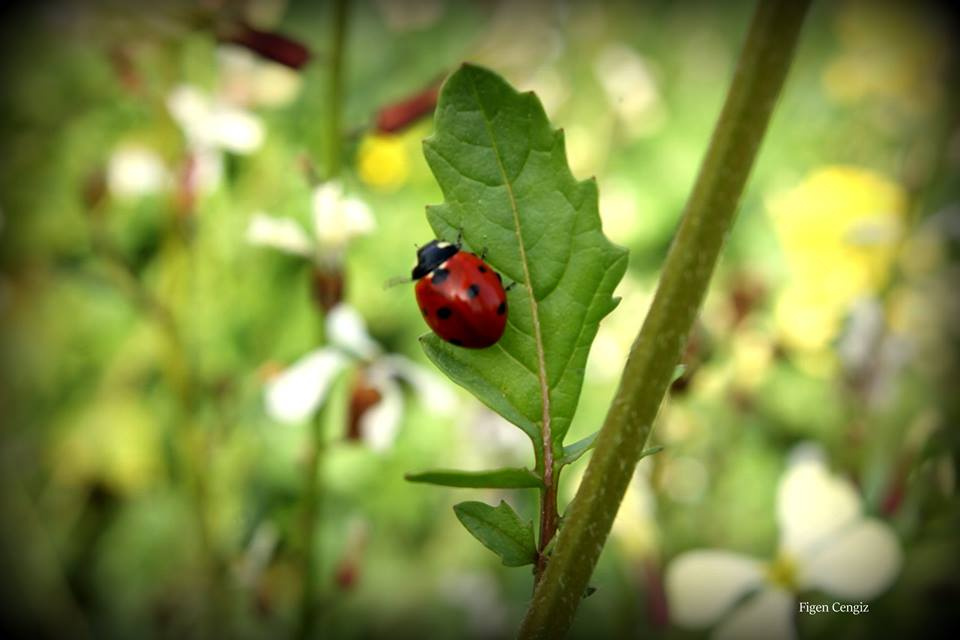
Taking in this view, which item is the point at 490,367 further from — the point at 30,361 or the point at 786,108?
the point at 786,108

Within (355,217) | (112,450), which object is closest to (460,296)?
(355,217)

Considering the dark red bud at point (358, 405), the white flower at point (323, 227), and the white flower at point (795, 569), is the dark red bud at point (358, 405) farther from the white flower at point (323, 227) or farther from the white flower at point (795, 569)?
the white flower at point (795, 569)

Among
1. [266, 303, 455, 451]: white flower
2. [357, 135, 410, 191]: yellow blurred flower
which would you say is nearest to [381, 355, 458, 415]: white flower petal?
[266, 303, 455, 451]: white flower

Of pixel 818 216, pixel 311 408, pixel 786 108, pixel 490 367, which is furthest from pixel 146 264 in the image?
pixel 786 108

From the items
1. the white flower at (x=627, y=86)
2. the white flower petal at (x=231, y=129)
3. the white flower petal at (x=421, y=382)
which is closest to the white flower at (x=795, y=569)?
the white flower petal at (x=421, y=382)

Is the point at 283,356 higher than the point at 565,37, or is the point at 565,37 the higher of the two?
the point at 565,37

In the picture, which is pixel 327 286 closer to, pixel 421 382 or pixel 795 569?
pixel 421 382
